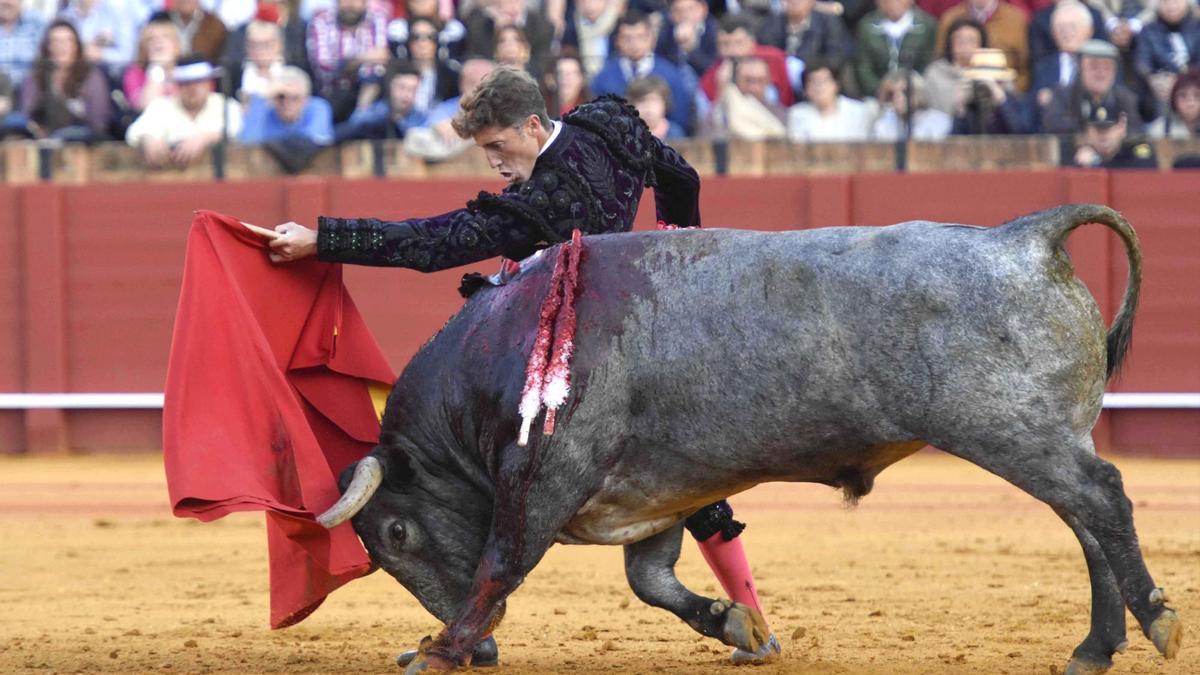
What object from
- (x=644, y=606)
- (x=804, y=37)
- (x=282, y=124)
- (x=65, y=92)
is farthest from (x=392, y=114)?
(x=644, y=606)

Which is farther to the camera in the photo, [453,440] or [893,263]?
[453,440]

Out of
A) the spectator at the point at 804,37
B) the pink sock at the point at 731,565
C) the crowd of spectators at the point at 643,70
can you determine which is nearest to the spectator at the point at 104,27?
the crowd of spectators at the point at 643,70

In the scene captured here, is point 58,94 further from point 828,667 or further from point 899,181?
point 828,667

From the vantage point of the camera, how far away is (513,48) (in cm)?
848

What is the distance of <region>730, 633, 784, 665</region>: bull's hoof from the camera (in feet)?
13.2

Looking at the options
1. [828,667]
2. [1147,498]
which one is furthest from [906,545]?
[828,667]

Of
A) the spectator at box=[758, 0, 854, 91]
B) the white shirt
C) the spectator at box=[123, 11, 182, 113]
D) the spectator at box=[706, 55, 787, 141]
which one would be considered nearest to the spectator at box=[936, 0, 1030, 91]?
the spectator at box=[758, 0, 854, 91]

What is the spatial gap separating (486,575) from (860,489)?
30.3 inches

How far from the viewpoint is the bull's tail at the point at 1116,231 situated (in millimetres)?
3303

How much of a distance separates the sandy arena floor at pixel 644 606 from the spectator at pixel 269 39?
7.53ft

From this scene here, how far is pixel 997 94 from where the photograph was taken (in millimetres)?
8398

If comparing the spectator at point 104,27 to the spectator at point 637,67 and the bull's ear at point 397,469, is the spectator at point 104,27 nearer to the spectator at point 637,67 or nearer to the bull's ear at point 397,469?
the spectator at point 637,67

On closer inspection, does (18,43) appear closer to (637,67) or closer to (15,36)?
(15,36)

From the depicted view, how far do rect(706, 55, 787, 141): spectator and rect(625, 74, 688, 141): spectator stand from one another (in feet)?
1.04
